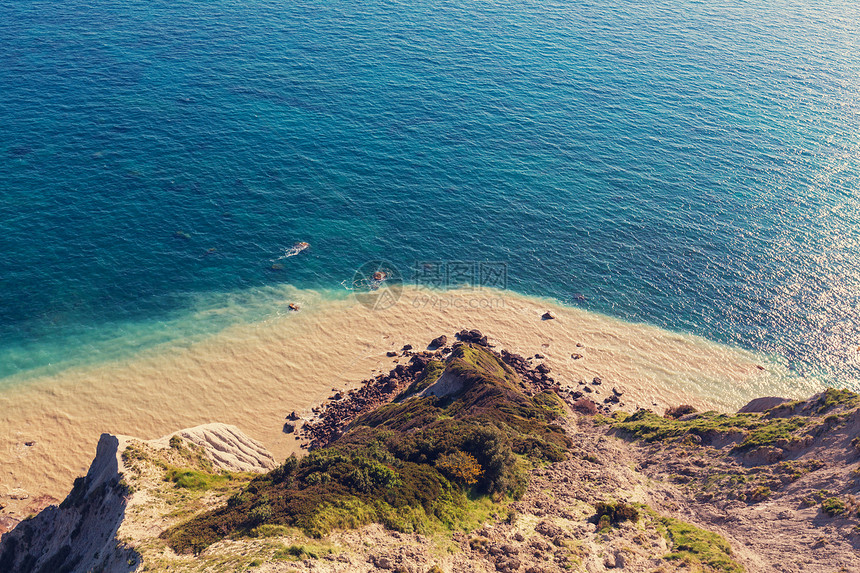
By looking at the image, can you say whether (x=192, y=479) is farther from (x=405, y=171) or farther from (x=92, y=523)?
(x=405, y=171)

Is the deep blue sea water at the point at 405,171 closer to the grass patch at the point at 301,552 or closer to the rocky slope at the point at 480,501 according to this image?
the rocky slope at the point at 480,501

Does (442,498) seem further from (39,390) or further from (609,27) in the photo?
(609,27)

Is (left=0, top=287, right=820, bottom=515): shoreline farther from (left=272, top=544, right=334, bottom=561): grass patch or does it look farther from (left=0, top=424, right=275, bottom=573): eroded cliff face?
(left=272, top=544, right=334, bottom=561): grass patch

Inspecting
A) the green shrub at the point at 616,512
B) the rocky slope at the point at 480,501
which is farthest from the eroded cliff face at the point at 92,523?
the green shrub at the point at 616,512

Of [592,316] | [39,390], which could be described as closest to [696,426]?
[592,316]

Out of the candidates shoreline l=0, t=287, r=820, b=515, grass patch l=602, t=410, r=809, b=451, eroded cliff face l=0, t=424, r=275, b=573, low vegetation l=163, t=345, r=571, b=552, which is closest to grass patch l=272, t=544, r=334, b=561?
low vegetation l=163, t=345, r=571, b=552

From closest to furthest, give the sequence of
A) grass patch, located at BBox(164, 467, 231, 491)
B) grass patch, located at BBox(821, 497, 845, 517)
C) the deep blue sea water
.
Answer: grass patch, located at BBox(821, 497, 845, 517), grass patch, located at BBox(164, 467, 231, 491), the deep blue sea water

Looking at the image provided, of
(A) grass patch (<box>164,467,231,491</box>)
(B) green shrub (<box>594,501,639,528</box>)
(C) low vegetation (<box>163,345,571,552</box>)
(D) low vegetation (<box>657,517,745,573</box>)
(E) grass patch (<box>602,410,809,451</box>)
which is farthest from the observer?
(E) grass patch (<box>602,410,809,451</box>)
